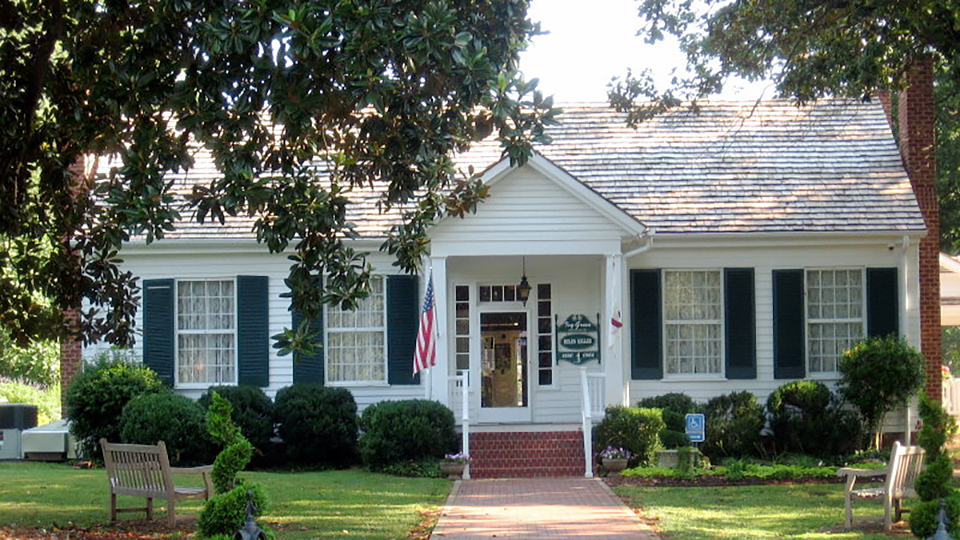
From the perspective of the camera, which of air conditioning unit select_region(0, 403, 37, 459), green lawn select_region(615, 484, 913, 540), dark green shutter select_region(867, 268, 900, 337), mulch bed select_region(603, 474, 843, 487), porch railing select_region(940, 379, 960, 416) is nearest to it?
green lawn select_region(615, 484, 913, 540)

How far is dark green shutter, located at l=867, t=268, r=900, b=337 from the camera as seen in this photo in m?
20.9

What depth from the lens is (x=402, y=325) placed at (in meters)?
20.9

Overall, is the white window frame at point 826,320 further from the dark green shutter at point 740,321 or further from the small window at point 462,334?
the small window at point 462,334

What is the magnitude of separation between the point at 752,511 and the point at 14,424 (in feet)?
47.2

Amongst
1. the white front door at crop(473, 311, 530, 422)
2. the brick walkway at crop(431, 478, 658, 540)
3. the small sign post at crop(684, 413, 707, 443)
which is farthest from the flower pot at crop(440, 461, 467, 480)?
the small sign post at crop(684, 413, 707, 443)

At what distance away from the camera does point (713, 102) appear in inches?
973

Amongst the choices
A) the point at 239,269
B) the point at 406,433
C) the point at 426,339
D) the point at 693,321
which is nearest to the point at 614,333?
the point at 693,321

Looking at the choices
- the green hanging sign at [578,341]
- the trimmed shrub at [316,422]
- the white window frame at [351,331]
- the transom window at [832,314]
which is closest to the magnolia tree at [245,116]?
the trimmed shrub at [316,422]

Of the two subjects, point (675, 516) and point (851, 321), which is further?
point (851, 321)

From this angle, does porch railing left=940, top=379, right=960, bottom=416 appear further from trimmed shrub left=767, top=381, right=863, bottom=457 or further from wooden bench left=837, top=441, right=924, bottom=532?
wooden bench left=837, top=441, right=924, bottom=532

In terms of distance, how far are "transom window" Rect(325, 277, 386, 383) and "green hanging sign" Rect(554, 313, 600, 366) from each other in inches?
123

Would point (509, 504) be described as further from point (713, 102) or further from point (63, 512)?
point (713, 102)

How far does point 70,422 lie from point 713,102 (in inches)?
547

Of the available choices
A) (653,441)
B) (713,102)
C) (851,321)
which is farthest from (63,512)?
(713,102)
